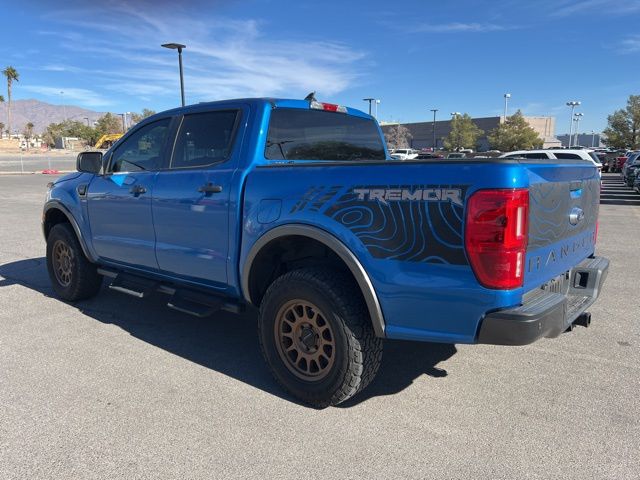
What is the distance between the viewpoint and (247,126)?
380 cm

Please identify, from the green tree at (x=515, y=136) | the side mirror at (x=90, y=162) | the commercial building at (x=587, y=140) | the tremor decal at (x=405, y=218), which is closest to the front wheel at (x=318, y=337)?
the tremor decal at (x=405, y=218)

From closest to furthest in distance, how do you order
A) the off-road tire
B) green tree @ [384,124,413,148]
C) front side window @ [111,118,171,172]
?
front side window @ [111,118,171,172] < the off-road tire < green tree @ [384,124,413,148]

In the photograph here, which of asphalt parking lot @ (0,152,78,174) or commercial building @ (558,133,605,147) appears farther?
commercial building @ (558,133,605,147)

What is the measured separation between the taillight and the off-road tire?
2.96 m

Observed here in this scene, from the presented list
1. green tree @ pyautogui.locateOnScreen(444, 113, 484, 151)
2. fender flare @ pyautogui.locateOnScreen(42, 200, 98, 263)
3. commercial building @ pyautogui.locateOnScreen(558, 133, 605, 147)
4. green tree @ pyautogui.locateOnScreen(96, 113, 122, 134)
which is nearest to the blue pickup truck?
→ fender flare @ pyautogui.locateOnScreen(42, 200, 98, 263)

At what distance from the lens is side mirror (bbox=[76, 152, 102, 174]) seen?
16.2 feet

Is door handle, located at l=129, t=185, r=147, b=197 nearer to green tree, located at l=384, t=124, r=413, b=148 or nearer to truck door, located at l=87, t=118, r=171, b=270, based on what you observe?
truck door, located at l=87, t=118, r=171, b=270

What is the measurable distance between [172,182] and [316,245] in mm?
1390

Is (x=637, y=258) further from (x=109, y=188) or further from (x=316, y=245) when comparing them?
(x=109, y=188)

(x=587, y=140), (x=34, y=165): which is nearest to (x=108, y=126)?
(x=34, y=165)

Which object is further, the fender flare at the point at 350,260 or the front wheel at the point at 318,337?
the front wheel at the point at 318,337

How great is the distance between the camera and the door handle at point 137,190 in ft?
14.2

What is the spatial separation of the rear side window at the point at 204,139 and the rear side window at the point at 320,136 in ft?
1.13

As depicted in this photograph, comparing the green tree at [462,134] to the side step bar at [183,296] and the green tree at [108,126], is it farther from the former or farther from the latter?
the side step bar at [183,296]
